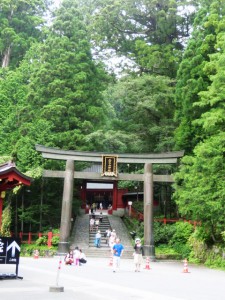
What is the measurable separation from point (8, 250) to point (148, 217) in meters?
12.9

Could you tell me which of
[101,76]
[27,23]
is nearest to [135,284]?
[101,76]

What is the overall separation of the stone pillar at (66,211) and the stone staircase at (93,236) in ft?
5.25

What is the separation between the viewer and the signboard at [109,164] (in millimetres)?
24859

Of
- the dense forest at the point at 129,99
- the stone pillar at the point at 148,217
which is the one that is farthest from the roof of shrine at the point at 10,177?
the stone pillar at the point at 148,217

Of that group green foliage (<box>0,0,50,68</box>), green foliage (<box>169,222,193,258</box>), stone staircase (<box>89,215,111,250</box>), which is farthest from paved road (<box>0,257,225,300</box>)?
green foliage (<box>0,0,50,68</box>)

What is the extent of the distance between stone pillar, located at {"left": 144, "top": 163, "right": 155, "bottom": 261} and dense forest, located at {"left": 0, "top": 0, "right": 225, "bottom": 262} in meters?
1.74

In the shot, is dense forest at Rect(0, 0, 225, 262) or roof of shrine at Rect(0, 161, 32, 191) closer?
roof of shrine at Rect(0, 161, 32, 191)

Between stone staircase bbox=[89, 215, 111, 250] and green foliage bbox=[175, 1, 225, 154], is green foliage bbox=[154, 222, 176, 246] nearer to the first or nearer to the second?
stone staircase bbox=[89, 215, 111, 250]

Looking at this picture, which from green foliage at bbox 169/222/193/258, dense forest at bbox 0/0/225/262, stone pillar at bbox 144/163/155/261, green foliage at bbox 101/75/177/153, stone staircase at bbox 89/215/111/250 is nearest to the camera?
dense forest at bbox 0/0/225/262

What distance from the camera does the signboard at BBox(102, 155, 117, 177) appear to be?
24859 mm

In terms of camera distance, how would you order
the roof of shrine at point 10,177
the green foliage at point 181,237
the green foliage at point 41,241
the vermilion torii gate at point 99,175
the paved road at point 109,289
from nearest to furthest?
the paved road at point 109,289, the roof of shrine at point 10,177, the vermilion torii gate at point 99,175, the green foliage at point 181,237, the green foliage at point 41,241

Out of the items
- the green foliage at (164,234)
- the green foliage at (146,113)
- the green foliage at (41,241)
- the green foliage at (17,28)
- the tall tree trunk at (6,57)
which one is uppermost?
the green foliage at (17,28)

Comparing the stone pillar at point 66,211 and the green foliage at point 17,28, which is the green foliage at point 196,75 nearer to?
the stone pillar at point 66,211

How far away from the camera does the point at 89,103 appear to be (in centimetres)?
3116
